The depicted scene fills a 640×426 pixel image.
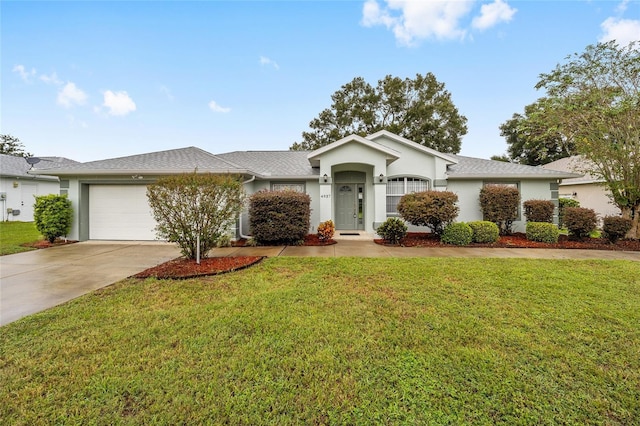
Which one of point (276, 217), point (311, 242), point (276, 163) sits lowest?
point (311, 242)

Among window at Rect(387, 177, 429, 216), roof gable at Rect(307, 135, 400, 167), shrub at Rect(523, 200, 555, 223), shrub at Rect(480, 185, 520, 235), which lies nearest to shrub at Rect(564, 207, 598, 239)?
shrub at Rect(523, 200, 555, 223)

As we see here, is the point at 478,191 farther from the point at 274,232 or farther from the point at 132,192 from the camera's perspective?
the point at 132,192

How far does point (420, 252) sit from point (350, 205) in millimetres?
5006

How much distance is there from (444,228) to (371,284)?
6.02 metres

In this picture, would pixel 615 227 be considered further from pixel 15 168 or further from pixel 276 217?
pixel 15 168

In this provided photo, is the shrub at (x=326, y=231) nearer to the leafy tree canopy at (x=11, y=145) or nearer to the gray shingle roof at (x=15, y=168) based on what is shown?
the gray shingle roof at (x=15, y=168)

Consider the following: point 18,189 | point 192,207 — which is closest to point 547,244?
point 192,207

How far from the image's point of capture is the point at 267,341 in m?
3.16

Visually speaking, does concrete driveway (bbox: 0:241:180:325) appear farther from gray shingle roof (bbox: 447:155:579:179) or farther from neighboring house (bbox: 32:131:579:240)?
gray shingle roof (bbox: 447:155:579:179)

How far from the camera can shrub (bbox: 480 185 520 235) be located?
35.1ft

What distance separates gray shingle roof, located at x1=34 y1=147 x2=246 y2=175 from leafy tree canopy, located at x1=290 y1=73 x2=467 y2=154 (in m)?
18.1

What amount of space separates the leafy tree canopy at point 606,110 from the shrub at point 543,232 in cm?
327

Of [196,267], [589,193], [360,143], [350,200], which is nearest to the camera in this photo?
[196,267]

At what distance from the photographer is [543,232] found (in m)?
9.78
